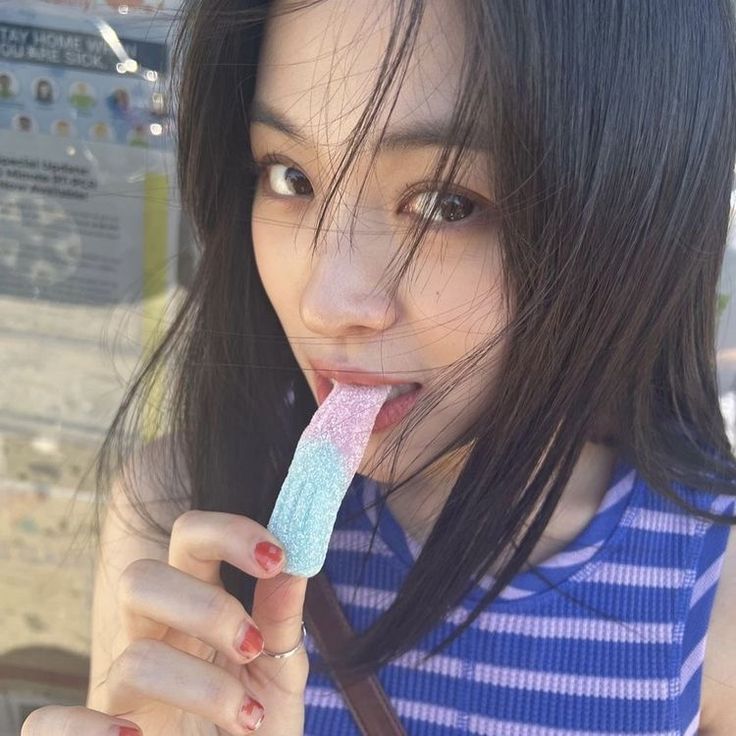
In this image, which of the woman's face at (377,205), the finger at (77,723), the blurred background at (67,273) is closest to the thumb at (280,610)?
the finger at (77,723)

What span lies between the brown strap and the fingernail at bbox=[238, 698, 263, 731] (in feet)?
0.96

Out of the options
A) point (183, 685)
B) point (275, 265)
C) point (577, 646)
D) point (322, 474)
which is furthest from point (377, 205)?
point (577, 646)

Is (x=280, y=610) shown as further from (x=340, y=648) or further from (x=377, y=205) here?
(x=377, y=205)

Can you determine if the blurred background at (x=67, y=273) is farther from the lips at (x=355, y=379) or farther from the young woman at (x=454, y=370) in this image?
the lips at (x=355, y=379)

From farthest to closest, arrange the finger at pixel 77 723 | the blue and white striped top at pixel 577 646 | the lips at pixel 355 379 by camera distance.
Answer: the blue and white striped top at pixel 577 646
the lips at pixel 355 379
the finger at pixel 77 723

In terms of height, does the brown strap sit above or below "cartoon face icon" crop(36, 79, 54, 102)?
below

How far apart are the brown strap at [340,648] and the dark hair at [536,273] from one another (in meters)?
0.03

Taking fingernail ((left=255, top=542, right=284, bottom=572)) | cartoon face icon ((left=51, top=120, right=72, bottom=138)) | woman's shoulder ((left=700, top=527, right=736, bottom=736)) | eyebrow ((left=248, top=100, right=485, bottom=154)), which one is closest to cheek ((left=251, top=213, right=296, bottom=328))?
eyebrow ((left=248, top=100, right=485, bottom=154))

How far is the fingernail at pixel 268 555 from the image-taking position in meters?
0.77

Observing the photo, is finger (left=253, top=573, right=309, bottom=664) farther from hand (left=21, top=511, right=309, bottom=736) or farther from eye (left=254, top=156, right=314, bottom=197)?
eye (left=254, top=156, right=314, bottom=197)

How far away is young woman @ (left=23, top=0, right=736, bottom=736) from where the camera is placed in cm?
78

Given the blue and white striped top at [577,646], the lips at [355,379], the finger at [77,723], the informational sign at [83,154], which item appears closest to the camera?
the finger at [77,723]

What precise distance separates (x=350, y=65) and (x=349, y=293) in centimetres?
25

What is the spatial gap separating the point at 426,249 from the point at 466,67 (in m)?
0.20
